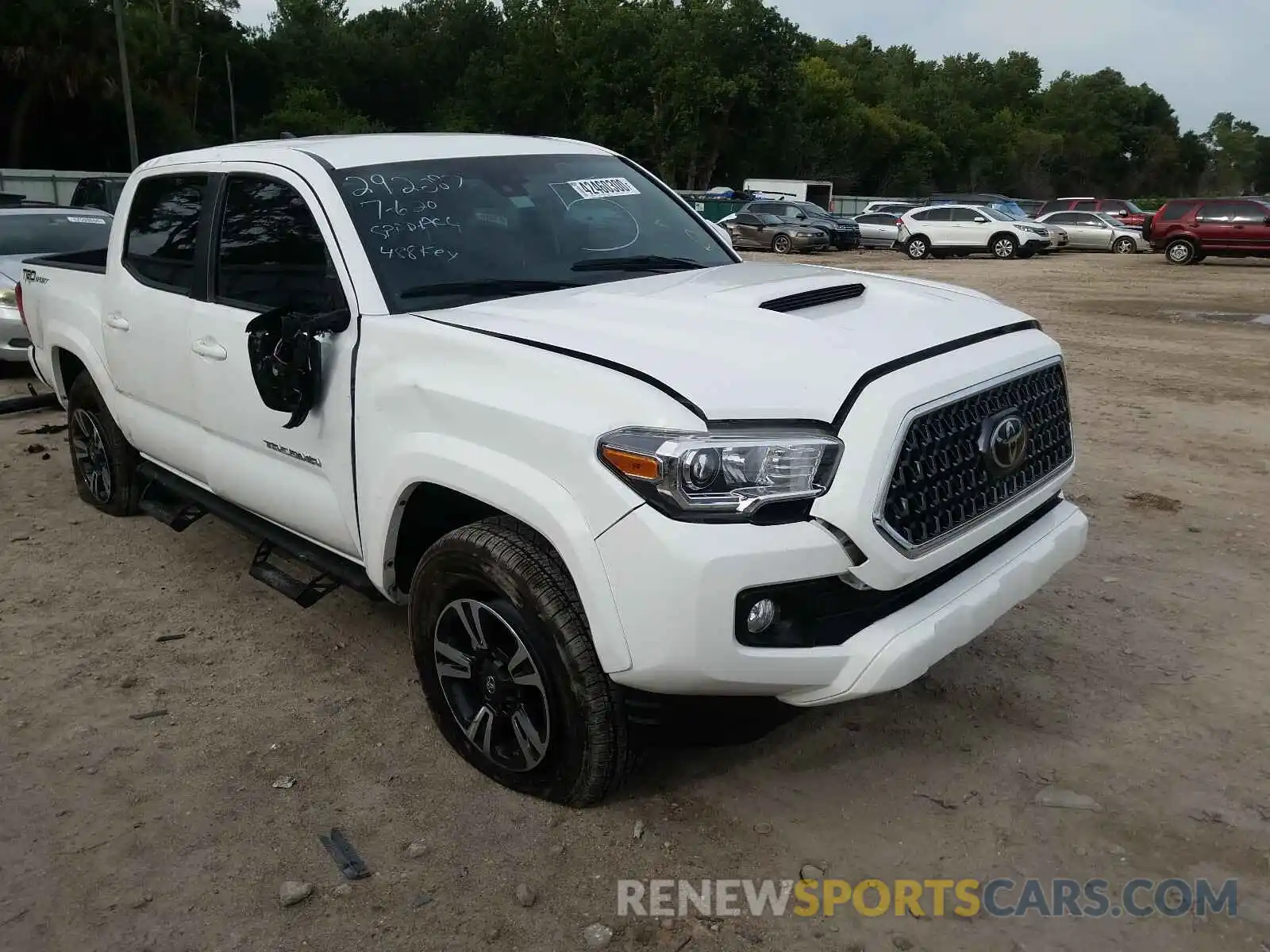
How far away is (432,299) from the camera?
3.46 metres

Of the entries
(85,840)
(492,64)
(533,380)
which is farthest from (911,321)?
(492,64)

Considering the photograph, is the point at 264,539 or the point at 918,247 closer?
the point at 264,539

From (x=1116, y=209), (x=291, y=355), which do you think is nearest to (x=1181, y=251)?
(x=1116, y=209)

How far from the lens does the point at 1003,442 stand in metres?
3.03

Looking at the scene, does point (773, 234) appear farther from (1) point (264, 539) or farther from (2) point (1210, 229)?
(1) point (264, 539)

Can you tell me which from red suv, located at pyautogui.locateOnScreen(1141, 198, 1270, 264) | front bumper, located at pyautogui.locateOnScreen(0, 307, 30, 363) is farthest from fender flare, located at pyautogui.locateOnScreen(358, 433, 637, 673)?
red suv, located at pyautogui.locateOnScreen(1141, 198, 1270, 264)

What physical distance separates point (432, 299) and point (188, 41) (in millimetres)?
59331

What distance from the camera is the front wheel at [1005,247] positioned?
28969 millimetres

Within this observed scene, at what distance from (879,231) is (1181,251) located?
933cm

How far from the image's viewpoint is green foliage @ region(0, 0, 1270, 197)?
43.3 metres

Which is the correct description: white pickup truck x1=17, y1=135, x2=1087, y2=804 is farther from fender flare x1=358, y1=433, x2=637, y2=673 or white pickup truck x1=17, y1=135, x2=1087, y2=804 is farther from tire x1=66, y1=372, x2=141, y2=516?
tire x1=66, y1=372, x2=141, y2=516

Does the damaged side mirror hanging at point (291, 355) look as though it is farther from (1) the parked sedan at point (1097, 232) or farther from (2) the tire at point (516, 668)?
(1) the parked sedan at point (1097, 232)

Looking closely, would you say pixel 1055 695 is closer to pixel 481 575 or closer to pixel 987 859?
pixel 987 859

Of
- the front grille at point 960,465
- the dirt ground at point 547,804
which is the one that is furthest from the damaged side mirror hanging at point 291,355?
the front grille at point 960,465
